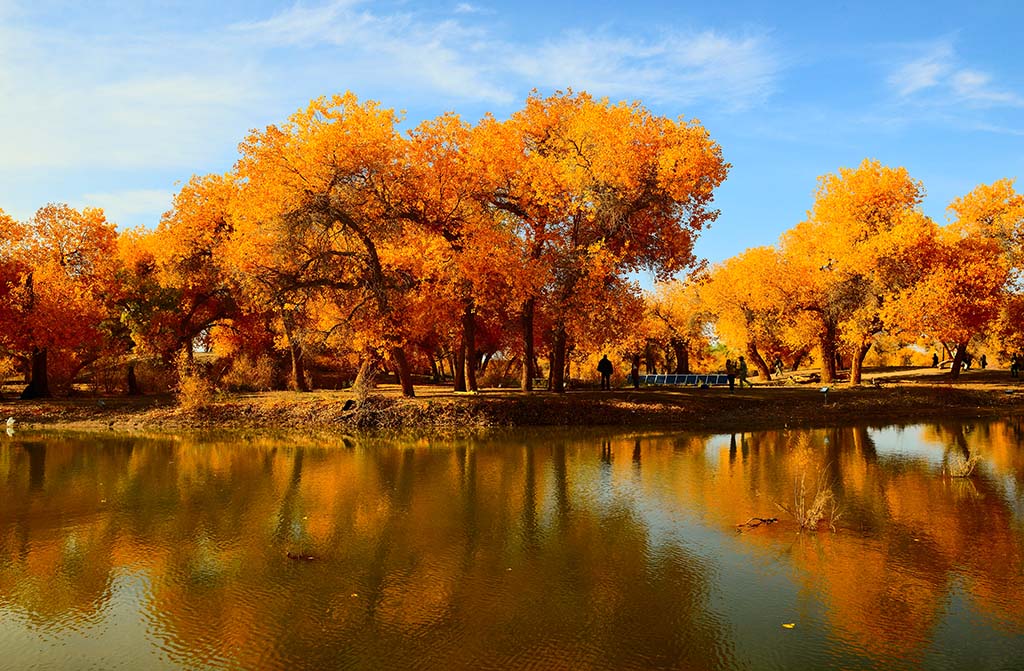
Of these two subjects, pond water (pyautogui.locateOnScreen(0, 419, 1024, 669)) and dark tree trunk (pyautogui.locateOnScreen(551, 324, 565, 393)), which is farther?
dark tree trunk (pyautogui.locateOnScreen(551, 324, 565, 393))

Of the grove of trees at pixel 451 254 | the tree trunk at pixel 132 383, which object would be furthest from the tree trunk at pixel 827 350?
the tree trunk at pixel 132 383

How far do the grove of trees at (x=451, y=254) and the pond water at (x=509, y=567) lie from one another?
13176 millimetres

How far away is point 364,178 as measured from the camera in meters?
30.4

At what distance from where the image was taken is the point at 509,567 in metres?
10.3

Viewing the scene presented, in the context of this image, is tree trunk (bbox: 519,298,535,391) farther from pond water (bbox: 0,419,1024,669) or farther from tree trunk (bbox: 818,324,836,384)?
tree trunk (bbox: 818,324,836,384)

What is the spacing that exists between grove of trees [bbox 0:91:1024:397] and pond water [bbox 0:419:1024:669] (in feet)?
43.2

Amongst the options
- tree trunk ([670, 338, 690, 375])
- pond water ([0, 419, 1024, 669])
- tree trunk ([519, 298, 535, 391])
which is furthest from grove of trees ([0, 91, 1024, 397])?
tree trunk ([670, 338, 690, 375])

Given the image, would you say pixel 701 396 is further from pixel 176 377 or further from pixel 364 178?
pixel 176 377

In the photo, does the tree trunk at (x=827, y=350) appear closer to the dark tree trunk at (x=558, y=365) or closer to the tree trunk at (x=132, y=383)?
the dark tree trunk at (x=558, y=365)

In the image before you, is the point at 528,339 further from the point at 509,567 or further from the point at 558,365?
the point at 509,567

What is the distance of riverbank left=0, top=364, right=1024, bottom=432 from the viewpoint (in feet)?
95.6

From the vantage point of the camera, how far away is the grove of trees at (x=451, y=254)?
30.0 meters

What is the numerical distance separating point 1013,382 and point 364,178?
1587 inches

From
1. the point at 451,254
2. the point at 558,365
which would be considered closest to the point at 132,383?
the point at 451,254
